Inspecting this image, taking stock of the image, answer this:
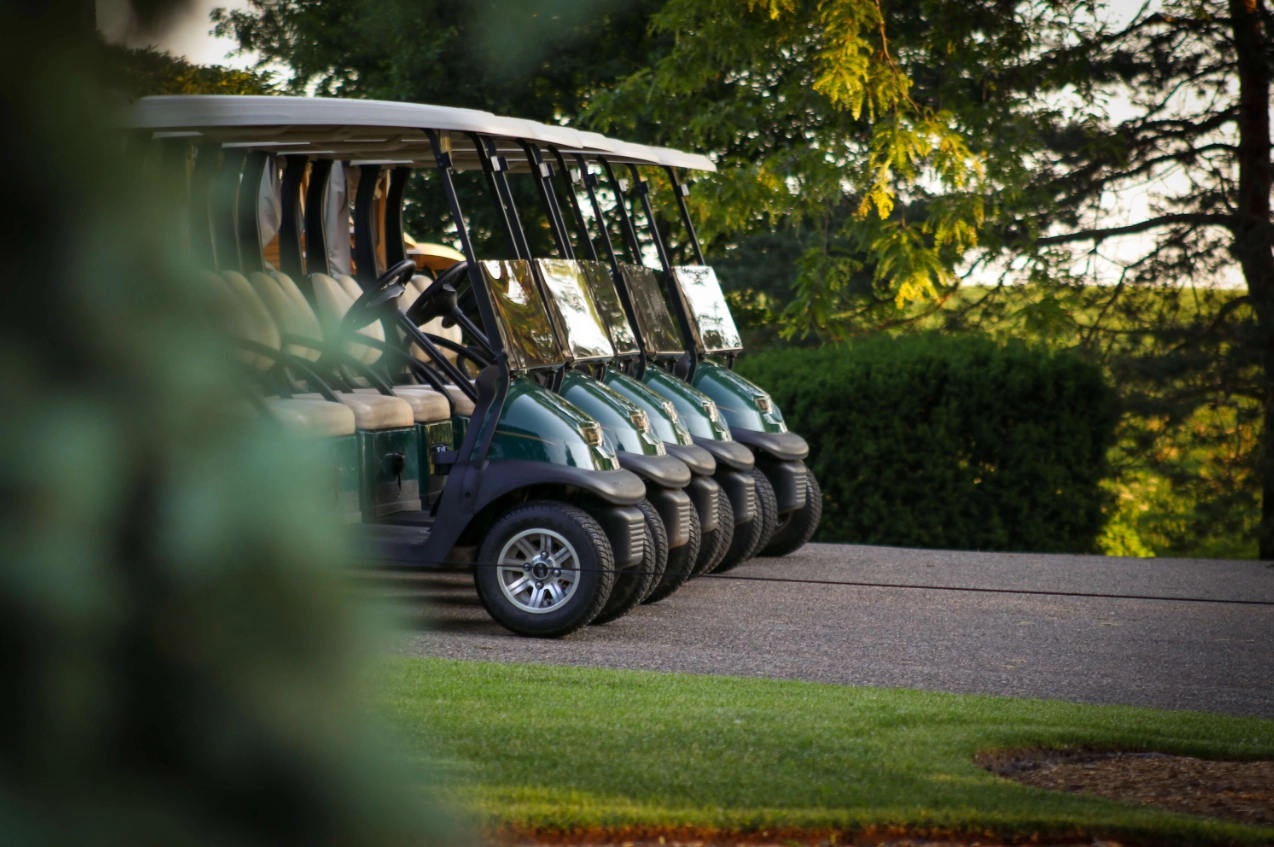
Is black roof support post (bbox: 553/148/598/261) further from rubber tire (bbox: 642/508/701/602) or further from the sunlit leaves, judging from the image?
the sunlit leaves

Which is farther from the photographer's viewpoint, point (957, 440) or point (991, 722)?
point (957, 440)

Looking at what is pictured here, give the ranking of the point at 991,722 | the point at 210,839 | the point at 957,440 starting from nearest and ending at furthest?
the point at 210,839 → the point at 991,722 → the point at 957,440

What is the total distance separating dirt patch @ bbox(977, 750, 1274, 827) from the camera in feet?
13.6

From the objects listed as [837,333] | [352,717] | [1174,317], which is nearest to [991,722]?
[352,717]

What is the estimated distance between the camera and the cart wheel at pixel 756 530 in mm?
9047

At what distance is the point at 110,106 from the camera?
25.2 inches

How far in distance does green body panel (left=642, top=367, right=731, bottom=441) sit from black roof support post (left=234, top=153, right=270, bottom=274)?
234cm

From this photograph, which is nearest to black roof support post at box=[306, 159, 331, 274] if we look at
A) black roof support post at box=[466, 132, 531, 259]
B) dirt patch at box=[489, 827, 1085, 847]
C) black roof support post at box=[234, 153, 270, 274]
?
black roof support post at box=[234, 153, 270, 274]

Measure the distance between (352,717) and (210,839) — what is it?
7cm

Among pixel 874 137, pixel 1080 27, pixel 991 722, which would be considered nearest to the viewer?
pixel 991 722

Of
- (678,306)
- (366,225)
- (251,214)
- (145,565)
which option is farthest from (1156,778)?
(366,225)

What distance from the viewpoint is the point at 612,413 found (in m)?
7.42

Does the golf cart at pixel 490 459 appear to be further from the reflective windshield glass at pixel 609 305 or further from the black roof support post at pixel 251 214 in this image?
the black roof support post at pixel 251 214

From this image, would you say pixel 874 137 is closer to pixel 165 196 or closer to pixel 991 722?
pixel 991 722
